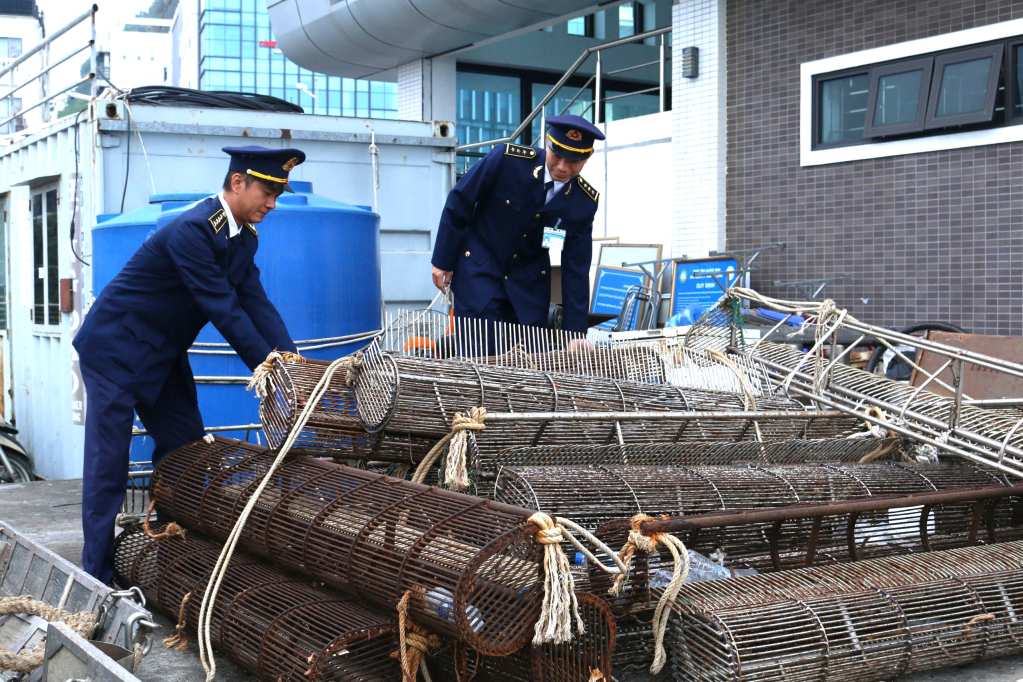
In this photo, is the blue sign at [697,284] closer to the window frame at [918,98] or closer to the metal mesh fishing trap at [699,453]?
the window frame at [918,98]

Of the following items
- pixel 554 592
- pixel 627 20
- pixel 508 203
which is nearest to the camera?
pixel 554 592

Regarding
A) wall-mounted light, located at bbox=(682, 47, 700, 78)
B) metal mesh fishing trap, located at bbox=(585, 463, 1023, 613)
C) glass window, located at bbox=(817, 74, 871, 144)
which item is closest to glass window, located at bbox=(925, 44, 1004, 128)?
glass window, located at bbox=(817, 74, 871, 144)

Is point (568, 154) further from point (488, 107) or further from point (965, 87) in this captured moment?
point (488, 107)

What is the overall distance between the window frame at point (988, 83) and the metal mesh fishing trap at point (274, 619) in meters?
6.77

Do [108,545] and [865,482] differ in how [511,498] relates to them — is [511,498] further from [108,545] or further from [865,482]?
[108,545]

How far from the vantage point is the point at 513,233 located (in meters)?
5.27

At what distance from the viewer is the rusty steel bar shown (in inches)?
115

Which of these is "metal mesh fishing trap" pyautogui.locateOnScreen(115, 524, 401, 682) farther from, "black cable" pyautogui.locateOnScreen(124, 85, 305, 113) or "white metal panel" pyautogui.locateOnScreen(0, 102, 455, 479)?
"black cable" pyautogui.locateOnScreen(124, 85, 305, 113)

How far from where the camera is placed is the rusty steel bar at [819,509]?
9.58 feet

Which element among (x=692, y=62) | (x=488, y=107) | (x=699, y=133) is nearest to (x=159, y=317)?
(x=699, y=133)

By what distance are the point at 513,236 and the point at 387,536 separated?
99.9 inches

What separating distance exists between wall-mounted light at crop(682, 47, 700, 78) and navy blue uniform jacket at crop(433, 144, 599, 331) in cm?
553

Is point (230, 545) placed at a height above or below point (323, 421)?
below

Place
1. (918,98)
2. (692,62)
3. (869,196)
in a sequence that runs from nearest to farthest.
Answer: (918,98) < (869,196) < (692,62)
